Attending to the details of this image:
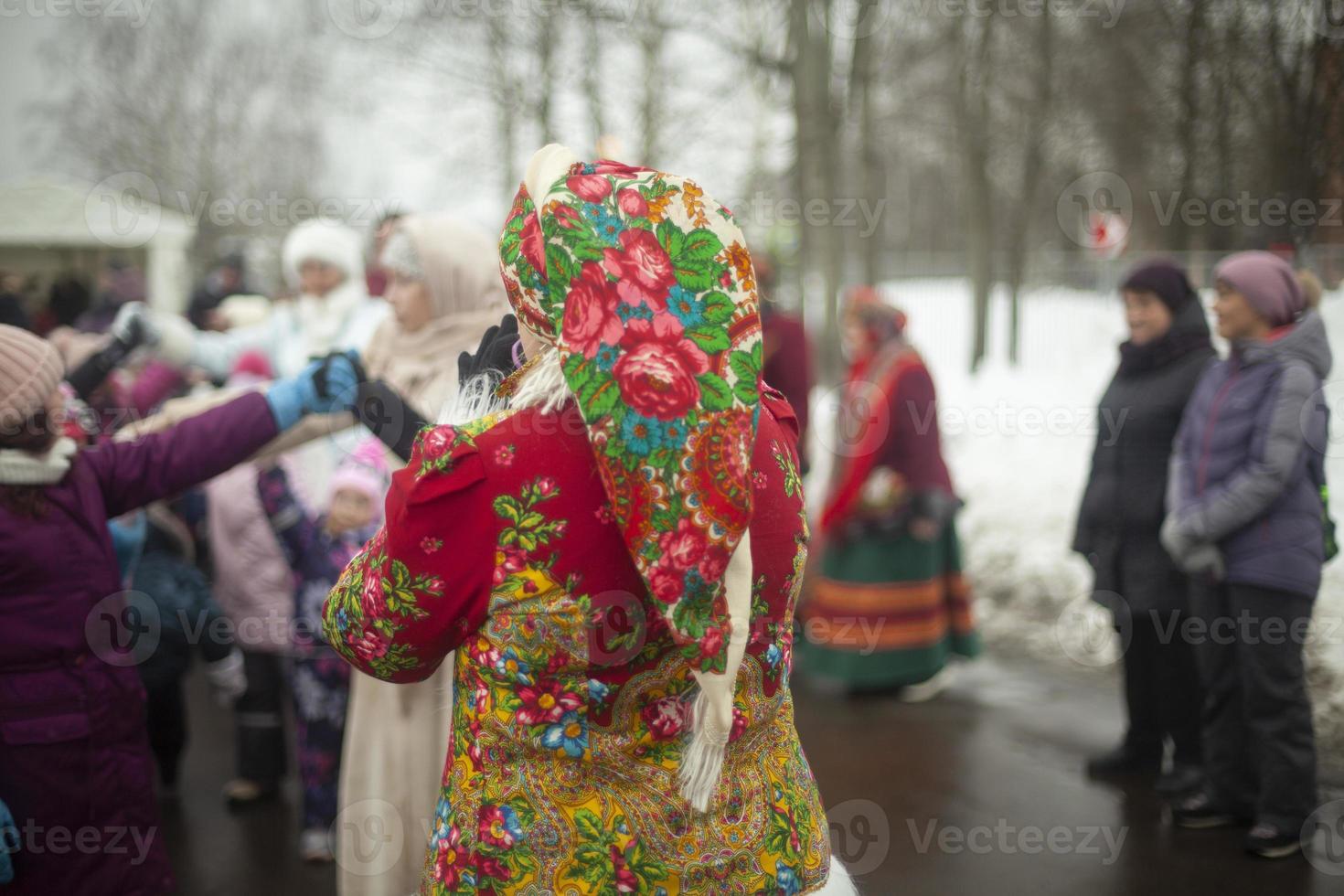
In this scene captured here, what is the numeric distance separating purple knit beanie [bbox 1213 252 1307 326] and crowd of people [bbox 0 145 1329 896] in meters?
0.02

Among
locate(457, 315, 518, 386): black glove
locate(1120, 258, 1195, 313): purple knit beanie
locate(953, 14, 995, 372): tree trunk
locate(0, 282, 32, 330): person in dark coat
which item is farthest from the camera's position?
locate(953, 14, 995, 372): tree trunk

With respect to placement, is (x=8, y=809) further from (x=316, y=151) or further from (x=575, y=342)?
(x=316, y=151)

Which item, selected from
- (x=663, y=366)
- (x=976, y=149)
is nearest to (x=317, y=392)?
(x=663, y=366)

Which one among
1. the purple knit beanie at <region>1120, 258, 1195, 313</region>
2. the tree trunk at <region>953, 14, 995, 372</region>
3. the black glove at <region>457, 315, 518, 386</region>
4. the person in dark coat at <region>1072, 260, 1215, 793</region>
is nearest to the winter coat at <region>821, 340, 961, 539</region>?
the person in dark coat at <region>1072, 260, 1215, 793</region>

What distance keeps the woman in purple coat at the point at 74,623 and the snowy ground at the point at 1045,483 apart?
14.7 feet

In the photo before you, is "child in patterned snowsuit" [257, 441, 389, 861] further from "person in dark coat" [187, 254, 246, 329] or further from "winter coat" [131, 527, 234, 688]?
"person in dark coat" [187, 254, 246, 329]

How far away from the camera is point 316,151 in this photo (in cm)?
3231

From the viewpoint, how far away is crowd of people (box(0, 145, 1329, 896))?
1.78m

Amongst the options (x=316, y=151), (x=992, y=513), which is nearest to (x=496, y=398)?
(x=992, y=513)

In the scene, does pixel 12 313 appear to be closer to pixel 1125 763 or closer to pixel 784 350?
pixel 784 350

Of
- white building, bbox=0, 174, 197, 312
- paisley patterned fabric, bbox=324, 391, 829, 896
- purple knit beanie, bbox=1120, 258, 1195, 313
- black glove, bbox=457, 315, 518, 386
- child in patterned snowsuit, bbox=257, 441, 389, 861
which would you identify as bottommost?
child in patterned snowsuit, bbox=257, 441, 389, 861

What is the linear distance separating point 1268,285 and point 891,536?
2543 mm

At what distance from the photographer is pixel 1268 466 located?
13.5 feet

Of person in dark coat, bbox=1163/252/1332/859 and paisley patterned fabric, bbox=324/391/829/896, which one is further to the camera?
person in dark coat, bbox=1163/252/1332/859
